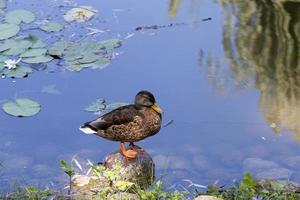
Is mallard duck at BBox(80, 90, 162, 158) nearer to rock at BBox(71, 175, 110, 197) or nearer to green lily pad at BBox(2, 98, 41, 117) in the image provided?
rock at BBox(71, 175, 110, 197)

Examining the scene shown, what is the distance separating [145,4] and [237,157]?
2.96m

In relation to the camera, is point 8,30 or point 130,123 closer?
point 130,123

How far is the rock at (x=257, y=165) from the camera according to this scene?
4582 mm

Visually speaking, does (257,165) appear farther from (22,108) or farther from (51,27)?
(51,27)

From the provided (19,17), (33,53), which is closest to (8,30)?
(19,17)

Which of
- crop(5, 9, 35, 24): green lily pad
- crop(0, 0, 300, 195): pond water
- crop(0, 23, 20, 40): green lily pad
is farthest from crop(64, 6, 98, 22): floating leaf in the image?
crop(0, 23, 20, 40): green lily pad

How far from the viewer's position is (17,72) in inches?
227

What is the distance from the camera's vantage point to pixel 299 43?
6375 mm

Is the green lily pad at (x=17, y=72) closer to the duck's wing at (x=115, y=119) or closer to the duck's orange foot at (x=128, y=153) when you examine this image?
the duck's wing at (x=115, y=119)

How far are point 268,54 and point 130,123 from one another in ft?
7.83

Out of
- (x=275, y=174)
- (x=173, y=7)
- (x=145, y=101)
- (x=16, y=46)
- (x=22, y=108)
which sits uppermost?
(x=173, y=7)

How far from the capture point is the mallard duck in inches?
168

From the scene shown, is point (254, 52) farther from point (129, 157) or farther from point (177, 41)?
point (129, 157)

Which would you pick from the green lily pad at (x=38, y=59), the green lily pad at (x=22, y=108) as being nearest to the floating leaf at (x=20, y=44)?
the green lily pad at (x=38, y=59)
